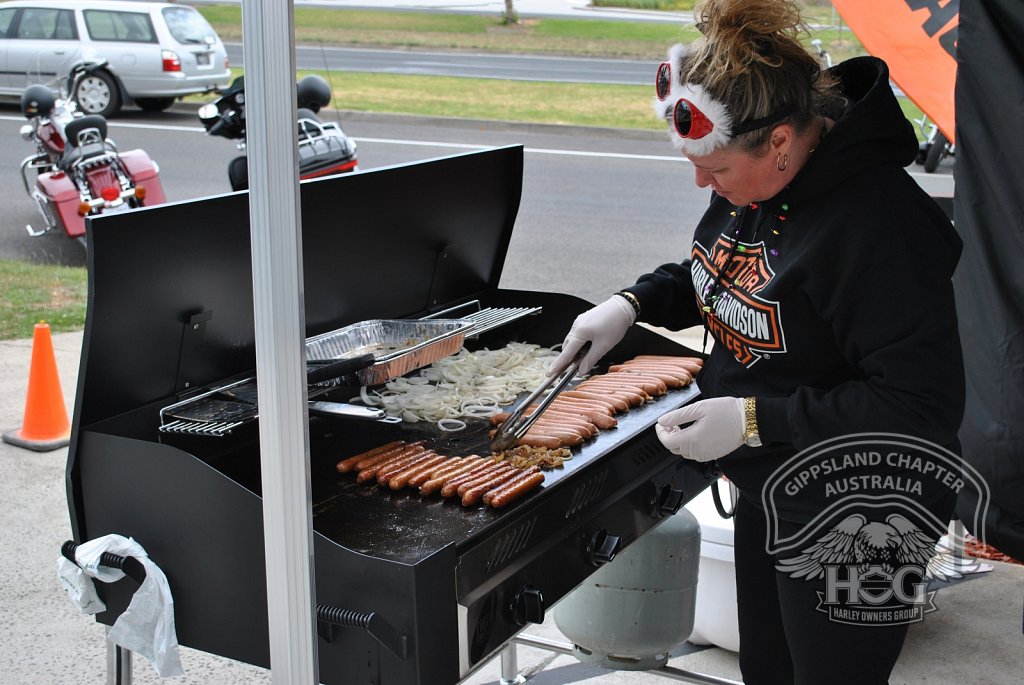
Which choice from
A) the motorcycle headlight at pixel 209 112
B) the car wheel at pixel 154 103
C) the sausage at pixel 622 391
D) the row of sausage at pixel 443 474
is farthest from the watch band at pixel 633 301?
the car wheel at pixel 154 103

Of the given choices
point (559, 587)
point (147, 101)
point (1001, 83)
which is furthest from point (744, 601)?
point (147, 101)

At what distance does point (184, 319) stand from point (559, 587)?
→ 3.40 feet

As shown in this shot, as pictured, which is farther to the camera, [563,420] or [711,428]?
[563,420]

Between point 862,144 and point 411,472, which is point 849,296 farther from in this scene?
point 411,472

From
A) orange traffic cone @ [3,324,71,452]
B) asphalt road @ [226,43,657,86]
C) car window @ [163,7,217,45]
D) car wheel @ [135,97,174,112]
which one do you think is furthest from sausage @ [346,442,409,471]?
asphalt road @ [226,43,657,86]

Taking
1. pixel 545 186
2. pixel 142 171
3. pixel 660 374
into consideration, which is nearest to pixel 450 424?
pixel 660 374

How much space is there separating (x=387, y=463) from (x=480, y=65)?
16.7 meters

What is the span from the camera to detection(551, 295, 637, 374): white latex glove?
2592mm

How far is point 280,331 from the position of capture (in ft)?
5.21

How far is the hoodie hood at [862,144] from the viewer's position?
1913mm

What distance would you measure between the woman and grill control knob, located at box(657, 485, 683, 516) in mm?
528

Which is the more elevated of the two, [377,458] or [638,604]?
[377,458]

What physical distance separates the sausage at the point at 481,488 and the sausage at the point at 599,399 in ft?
1.98

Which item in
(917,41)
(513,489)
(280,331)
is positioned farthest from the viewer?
Result: (917,41)
